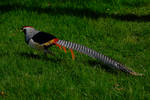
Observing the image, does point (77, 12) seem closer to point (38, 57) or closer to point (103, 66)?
point (38, 57)

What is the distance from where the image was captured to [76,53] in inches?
281

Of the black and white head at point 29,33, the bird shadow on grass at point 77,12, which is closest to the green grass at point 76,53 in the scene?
the bird shadow on grass at point 77,12

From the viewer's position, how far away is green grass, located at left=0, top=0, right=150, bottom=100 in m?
4.79

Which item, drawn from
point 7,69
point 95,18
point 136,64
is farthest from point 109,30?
point 7,69

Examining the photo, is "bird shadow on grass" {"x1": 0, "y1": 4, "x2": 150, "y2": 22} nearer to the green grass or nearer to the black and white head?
the green grass

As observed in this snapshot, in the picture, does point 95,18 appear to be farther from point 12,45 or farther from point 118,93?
point 118,93

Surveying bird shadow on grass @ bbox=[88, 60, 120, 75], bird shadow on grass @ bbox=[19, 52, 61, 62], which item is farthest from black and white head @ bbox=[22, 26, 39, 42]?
bird shadow on grass @ bbox=[88, 60, 120, 75]

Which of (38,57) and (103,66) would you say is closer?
(103,66)

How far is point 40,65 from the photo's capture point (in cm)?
603

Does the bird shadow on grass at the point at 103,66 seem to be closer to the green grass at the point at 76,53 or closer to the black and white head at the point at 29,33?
the green grass at the point at 76,53

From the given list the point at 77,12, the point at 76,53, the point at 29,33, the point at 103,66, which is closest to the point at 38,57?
the point at 29,33

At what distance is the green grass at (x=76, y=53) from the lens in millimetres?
4793

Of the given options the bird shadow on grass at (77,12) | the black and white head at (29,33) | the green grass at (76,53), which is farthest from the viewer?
the bird shadow on grass at (77,12)

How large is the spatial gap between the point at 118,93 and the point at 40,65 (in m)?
2.04
